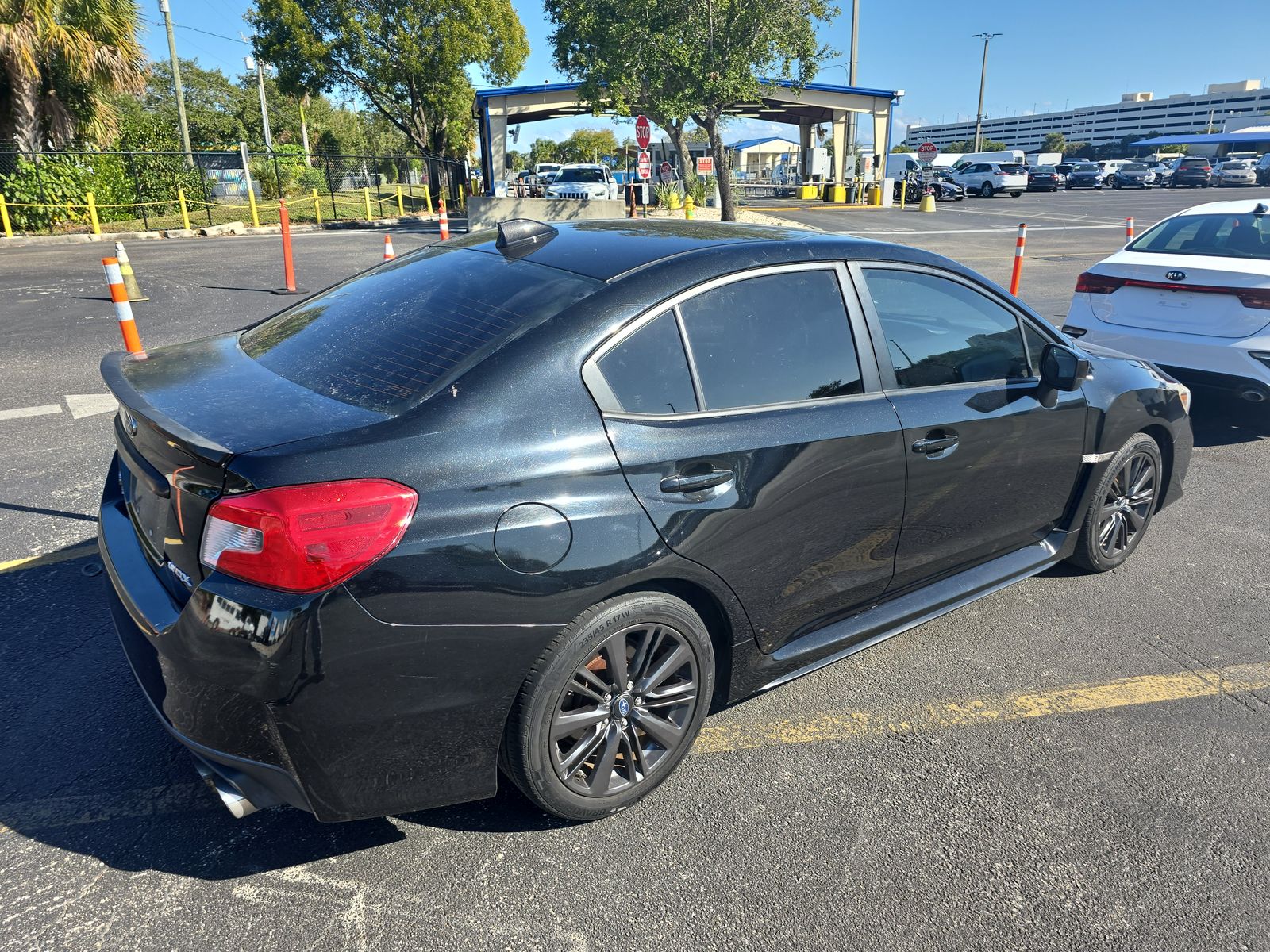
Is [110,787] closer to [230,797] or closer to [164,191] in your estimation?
[230,797]

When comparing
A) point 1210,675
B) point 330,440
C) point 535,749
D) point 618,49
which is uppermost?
point 618,49

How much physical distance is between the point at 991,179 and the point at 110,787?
50.3m

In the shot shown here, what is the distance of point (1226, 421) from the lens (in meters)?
7.17

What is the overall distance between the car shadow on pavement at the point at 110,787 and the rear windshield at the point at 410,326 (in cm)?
128

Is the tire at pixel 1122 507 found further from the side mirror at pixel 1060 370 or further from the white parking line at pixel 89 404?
the white parking line at pixel 89 404

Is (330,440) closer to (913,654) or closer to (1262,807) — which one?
(913,654)

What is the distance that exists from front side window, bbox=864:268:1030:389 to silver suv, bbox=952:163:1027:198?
156ft

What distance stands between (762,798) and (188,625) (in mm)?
1747

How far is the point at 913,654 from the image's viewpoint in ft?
12.3

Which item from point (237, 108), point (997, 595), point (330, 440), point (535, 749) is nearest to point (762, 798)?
point (535, 749)

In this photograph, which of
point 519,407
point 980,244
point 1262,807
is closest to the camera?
point 519,407

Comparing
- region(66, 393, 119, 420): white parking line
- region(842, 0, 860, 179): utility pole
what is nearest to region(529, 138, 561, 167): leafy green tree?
region(842, 0, 860, 179): utility pole

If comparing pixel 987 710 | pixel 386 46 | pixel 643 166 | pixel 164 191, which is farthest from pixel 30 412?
pixel 386 46

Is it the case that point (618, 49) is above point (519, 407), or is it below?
above
